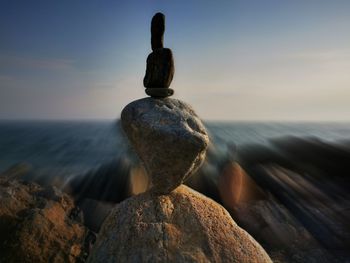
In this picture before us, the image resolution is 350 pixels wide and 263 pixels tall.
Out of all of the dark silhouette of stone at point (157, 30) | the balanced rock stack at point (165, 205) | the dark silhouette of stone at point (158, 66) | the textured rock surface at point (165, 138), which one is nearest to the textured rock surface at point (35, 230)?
the balanced rock stack at point (165, 205)

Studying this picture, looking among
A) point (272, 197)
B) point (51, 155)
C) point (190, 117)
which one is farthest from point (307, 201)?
point (51, 155)

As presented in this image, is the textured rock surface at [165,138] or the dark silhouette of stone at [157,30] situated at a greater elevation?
the dark silhouette of stone at [157,30]

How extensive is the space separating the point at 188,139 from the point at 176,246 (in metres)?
1.83

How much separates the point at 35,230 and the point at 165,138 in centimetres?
688

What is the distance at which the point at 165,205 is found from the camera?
20.0 ft

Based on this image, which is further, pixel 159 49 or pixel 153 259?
pixel 159 49

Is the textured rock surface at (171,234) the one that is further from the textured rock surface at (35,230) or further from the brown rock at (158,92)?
the textured rock surface at (35,230)

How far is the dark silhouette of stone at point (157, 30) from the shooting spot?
641 cm

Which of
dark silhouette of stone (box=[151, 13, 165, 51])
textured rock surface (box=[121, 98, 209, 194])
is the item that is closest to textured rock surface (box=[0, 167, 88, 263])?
textured rock surface (box=[121, 98, 209, 194])

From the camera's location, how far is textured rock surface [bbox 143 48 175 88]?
6285mm

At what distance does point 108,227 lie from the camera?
594 cm

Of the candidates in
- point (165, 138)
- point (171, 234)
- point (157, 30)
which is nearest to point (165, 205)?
point (171, 234)

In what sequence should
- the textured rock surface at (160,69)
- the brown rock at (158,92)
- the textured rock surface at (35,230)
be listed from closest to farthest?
the textured rock surface at (160,69) → the brown rock at (158,92) → the textured rock surface at (35,230)

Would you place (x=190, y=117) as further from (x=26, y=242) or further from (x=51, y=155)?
(x=51, y=155)
